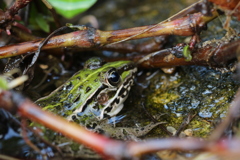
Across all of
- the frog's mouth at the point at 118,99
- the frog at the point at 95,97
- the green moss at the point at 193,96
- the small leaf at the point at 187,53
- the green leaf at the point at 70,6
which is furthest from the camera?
the frog's mouth at the point at 118,99

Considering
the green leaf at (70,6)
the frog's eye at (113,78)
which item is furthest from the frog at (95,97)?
the green leaf at (70,6)

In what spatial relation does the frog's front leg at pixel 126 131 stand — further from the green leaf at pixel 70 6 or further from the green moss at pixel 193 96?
the green leaf at pixel 70 6

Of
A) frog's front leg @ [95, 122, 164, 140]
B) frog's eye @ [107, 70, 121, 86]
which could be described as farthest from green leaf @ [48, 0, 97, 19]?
frog's front leg @ [95, 122, 164, 140]

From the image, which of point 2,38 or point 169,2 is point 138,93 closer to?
point 2,38

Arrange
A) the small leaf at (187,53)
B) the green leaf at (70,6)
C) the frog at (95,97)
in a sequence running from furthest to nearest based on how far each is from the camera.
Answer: the frog at (95,97) < the small leaf at (187,53) < the green leaf at (70,6)

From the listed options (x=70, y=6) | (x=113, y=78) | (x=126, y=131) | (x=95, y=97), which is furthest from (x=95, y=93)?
(x=70, y=6)

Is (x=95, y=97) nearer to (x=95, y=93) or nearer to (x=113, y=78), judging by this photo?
(x=95, y=93)

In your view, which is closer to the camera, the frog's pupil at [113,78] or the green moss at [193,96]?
the green moss at [193,96]
